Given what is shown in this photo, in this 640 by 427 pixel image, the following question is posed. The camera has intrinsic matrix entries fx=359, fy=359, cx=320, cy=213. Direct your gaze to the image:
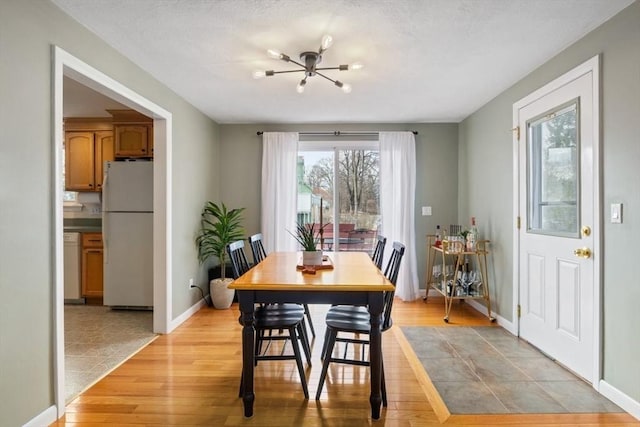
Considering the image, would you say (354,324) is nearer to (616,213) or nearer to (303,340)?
(303,340)

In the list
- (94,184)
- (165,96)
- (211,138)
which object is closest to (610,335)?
(165,96)

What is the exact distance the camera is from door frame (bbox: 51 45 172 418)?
206 centimetres

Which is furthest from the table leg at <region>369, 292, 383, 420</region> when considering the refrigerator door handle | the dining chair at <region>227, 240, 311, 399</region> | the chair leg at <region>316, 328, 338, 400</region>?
the refrigerator door handle

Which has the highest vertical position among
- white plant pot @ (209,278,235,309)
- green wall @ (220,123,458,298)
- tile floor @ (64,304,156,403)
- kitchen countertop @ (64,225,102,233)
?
green wall @ (220,123,458,298)

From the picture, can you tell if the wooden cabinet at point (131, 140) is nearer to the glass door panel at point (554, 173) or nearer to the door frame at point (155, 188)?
the door frame at point (155, 188)

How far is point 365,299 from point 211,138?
11.6 feet

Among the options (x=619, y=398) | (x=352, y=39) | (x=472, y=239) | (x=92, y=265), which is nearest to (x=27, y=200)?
(x=352, y=39)

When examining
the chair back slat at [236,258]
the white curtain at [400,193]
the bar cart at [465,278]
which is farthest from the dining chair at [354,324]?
the white curtain at [400,193]

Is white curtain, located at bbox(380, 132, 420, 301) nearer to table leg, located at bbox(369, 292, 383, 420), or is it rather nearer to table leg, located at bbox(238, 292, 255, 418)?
table leg, located at bbox(369, 292, 383, 420)

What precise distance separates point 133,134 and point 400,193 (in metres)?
3.38

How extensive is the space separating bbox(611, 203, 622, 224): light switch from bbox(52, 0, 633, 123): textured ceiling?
3.81 ft

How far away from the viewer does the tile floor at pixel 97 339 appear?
259cm

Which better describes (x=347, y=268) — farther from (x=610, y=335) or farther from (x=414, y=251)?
(x=414, y=251)

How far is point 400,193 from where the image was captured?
15.7 ft
